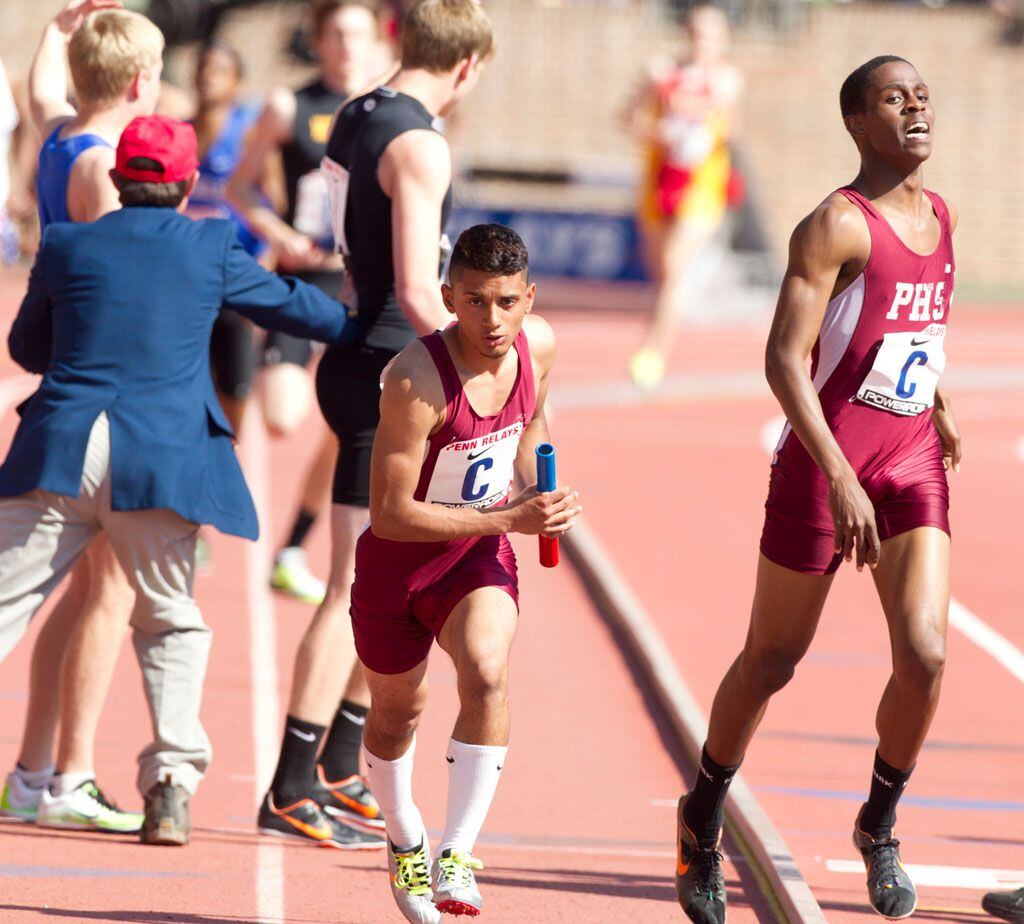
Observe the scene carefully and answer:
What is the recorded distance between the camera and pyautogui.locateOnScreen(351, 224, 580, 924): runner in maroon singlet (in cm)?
457

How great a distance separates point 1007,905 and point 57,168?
3418 millimetres

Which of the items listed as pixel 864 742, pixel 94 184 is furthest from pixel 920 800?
pixel 94 184

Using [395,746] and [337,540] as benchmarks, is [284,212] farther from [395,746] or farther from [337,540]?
[395,746]

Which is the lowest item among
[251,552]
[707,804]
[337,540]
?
[251,552]

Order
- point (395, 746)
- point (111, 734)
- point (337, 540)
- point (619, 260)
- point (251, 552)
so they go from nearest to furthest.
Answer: point (395, 746)
point (337, 540)
point (111, 734)
point (251, 552)
point (619, 260)

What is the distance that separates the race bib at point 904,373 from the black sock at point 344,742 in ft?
6.27

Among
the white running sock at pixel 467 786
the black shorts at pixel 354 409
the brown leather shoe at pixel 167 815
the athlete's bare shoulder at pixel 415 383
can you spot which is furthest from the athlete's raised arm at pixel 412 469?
the brown leather shoe at pixel 167 815

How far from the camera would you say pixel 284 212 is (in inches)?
359

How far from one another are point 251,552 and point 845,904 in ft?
17.3

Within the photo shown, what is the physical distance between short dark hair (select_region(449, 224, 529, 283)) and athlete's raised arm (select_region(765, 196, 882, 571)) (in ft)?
2.25

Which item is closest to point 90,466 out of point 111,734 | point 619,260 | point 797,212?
point 111,734

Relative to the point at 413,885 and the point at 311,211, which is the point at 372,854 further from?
the point at 311,211

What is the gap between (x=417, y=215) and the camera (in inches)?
219

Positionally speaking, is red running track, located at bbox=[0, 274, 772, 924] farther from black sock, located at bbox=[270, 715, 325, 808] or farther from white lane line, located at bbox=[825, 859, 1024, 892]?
white lane line, located at bbox=[825, 859, 1024, 892]
